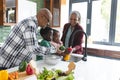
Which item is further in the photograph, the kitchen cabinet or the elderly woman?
the kitchen cabinet

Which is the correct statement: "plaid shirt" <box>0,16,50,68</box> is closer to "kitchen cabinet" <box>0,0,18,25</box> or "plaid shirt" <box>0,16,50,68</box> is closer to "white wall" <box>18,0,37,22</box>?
"kitchen cabinet" <box>0,0,18,25</box>

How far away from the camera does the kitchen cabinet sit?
274 centimetres

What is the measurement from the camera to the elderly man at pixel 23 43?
5.05 ft

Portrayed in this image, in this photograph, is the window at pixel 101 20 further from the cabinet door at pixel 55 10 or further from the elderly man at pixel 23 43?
the elderly man at pixel 23 43

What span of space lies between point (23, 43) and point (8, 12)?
5.28 feet

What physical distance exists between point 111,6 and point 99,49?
1.16m

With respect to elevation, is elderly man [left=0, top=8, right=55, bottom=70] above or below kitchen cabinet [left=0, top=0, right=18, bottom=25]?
below

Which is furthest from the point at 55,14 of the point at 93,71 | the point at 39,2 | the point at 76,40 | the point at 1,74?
the point at 1,74

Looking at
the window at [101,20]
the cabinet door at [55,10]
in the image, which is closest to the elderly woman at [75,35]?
the cabinet door at [55,10]

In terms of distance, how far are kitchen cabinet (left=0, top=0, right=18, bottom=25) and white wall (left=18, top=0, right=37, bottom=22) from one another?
0.53ft

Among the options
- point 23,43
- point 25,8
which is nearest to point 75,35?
point 23,43

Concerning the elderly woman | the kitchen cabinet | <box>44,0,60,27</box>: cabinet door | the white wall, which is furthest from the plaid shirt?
<box>44,0,60,27</box>: cabinet door

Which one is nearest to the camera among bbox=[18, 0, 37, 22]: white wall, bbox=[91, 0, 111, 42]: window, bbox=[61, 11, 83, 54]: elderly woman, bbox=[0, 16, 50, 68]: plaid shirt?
bbox=[0, 16, 50, 68]: plaid shirt

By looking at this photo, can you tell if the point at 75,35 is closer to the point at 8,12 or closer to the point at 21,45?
the point at 21,45
